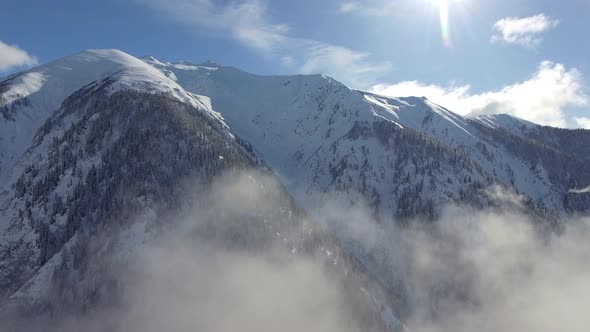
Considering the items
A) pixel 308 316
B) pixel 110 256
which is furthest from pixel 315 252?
pixel 110 256

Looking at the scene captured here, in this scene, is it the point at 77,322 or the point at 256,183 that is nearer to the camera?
the point at 77,322

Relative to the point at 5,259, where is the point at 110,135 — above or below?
above

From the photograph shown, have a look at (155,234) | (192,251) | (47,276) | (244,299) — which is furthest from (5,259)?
(244,299)

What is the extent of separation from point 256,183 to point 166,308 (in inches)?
2243

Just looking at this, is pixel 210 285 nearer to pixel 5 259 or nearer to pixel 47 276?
pixel 47 276

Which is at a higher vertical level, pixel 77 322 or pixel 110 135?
pixel 110 135

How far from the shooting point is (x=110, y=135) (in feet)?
611

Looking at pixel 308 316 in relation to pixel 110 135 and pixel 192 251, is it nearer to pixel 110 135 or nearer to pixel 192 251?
pixel 192 251

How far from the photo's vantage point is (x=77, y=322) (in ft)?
461

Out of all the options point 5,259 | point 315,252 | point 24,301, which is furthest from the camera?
point 315,252

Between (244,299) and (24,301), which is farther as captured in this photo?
(244,299)

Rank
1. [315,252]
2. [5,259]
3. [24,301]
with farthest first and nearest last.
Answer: [315,252], [5,259], [24,301]

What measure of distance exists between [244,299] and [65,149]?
89303 mm

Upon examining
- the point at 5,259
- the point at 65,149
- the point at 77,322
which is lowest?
the point at 77,322
